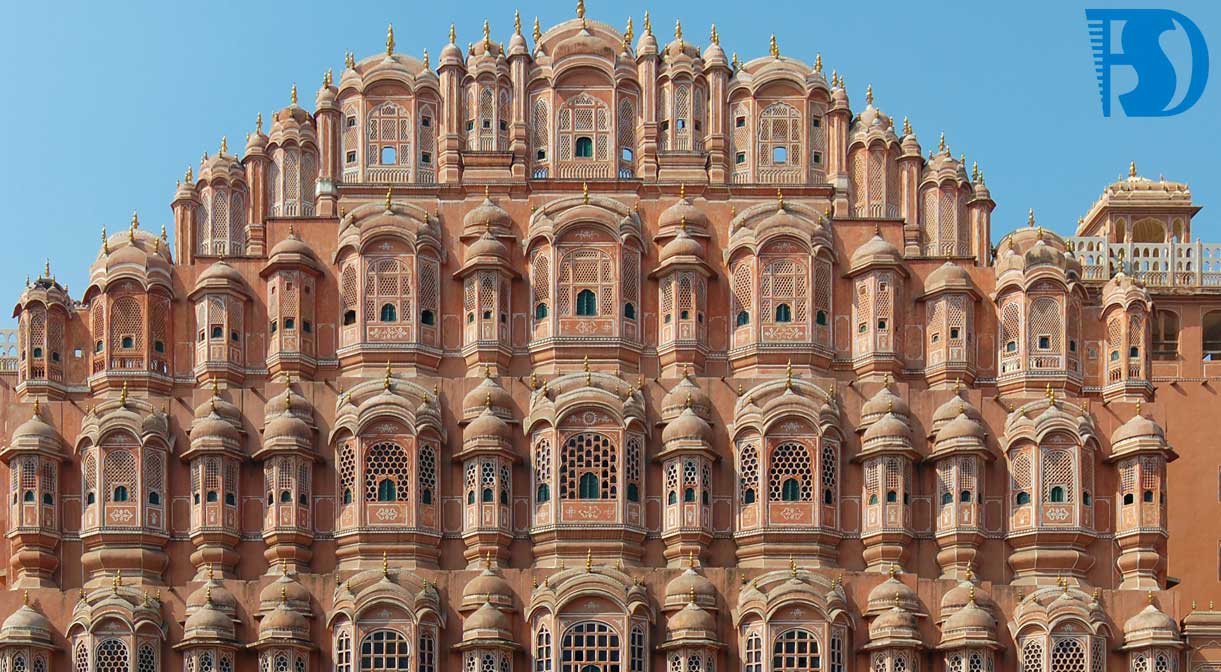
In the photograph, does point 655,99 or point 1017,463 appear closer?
point 1017,463

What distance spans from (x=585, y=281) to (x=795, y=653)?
10712 mm

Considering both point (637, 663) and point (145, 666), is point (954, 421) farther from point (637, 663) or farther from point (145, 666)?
point (145, 666)

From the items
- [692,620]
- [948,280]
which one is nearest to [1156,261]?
[948,280]

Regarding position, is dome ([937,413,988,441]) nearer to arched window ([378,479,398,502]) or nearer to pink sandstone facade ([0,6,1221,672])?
pink sandstone facade ([0,6,1221,672])

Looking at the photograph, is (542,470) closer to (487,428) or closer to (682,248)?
(487,428)

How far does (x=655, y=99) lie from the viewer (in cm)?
7512

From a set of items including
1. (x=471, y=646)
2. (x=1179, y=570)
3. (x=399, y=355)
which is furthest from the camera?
(x=1179, y=570)

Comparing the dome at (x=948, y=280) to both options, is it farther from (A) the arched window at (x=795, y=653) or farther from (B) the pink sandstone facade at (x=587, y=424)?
(A) the arched window at (x=795, y=653)

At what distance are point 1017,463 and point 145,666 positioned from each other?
20.2m

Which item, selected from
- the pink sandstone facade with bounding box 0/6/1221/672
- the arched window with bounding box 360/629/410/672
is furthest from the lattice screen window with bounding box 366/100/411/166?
the arched window with bounding box 360/629/410/672

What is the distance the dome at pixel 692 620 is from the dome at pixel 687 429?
13.4ft

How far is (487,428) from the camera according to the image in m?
69.0

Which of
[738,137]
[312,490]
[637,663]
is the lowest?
[637,663]

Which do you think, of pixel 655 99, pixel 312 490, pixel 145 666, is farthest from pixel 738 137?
pixel 145 666
